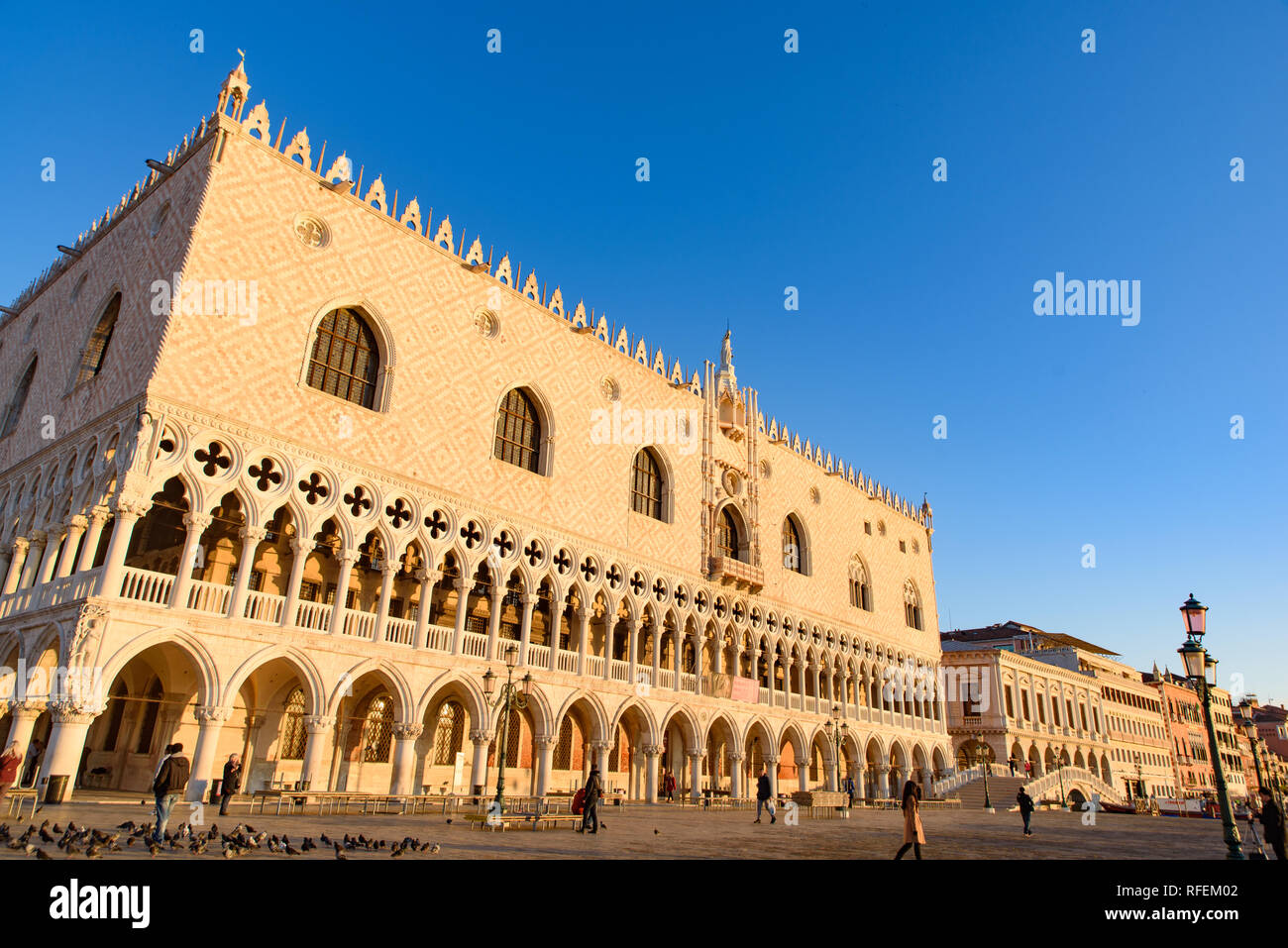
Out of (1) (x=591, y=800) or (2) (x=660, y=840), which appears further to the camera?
(1) (x=591, y=800)

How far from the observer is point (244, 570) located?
1500 centimetres

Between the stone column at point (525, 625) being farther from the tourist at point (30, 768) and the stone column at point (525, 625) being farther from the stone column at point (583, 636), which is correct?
the tourist at point (30, 768)

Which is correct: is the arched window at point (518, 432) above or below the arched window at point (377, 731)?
above

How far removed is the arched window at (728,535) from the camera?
2798 centimetres

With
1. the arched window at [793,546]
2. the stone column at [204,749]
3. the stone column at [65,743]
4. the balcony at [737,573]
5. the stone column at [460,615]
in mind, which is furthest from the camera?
the arched window at [793,546]

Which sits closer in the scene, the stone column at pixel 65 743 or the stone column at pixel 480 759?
the stone column at pixel 65 743

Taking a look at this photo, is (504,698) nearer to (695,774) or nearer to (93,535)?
(93,535)

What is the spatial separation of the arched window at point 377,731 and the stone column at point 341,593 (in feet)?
11.4

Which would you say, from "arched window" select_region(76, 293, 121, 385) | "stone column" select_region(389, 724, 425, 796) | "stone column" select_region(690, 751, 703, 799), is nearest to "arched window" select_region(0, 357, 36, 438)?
"arched window" select_region(76, 293, 121, 385)

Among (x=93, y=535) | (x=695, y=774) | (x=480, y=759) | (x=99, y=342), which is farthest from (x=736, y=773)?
(x=99, y=342)

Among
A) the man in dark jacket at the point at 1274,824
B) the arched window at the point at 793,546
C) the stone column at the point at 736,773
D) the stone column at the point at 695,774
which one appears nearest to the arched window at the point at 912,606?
the arched window at the point at 793,546

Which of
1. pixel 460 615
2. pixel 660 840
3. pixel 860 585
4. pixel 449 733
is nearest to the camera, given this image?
pixel 660 840

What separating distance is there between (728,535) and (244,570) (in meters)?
17.4
